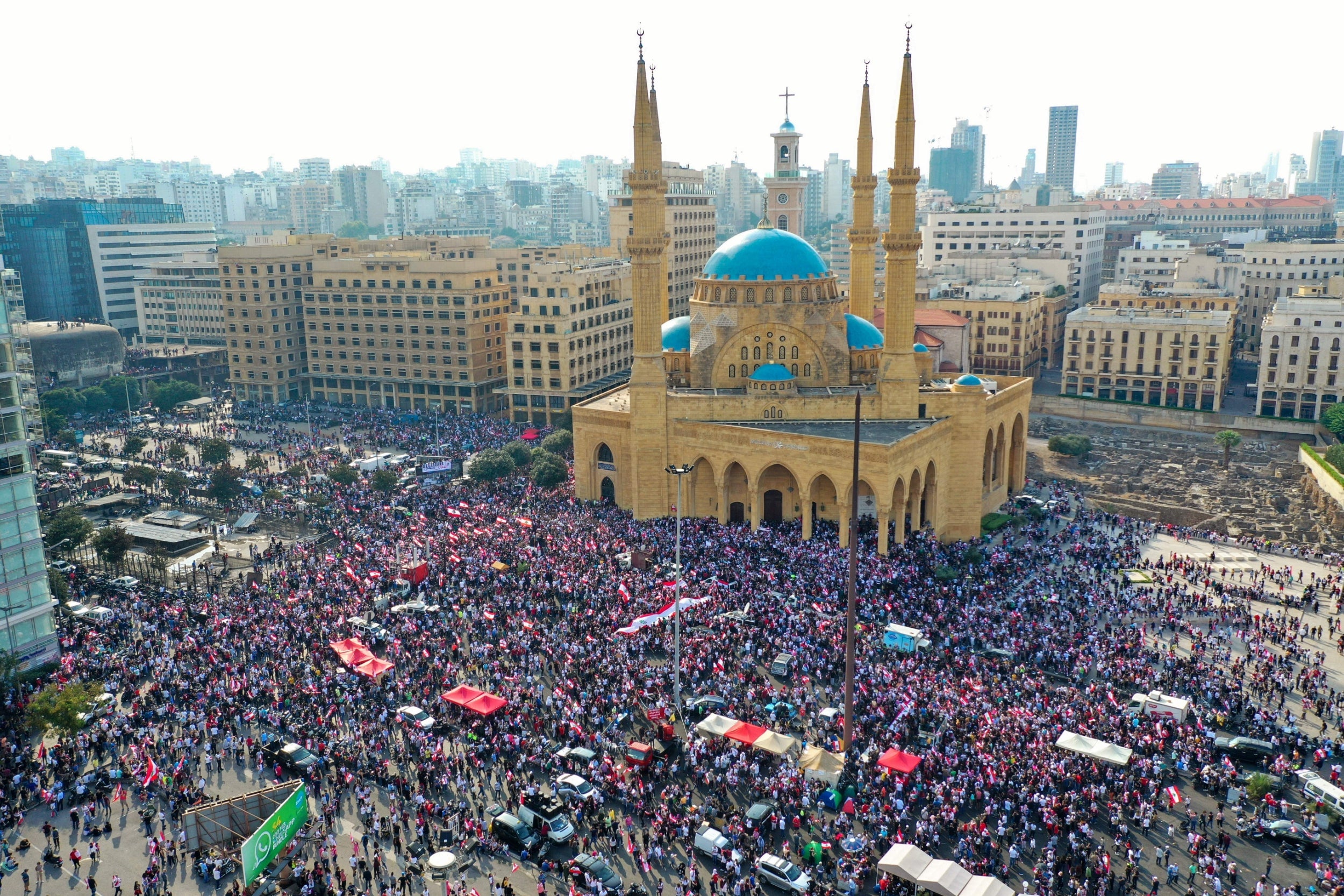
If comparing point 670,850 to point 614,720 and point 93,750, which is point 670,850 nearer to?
point 614,720

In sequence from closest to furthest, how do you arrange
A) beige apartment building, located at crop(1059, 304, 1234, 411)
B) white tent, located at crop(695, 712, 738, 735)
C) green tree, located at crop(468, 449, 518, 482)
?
white tent, located at crop(695, 712, 738, 735), green tree, located at crop(468, 449, 518, 482), beige apartment building, located at crop(1059, 304, 1234, 411)

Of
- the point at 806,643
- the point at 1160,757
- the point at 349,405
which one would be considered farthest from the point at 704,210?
the point at 1160,757

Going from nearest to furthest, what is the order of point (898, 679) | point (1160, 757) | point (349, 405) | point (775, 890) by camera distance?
point (775, 890)
point (1160, 757)
point (898, 679)
point (349, 405)

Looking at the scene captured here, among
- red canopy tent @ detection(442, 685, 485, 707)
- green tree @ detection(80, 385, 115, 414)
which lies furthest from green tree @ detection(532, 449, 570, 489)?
green tree @ detection(80, 385, 115, 414)

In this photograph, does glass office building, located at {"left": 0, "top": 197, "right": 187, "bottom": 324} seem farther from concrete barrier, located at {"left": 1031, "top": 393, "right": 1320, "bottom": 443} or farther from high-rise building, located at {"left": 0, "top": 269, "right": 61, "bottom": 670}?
concrete barrier, located at {"left": 1031, "top": 393, "right": 1320, "bottom": 443}

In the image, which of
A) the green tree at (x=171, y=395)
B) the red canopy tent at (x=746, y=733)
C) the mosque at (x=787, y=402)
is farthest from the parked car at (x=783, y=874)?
the green tree at (x=171, y=395)

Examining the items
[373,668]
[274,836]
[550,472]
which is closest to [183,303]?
[550,472]

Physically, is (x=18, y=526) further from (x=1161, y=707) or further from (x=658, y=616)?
(x=1161, y=707)

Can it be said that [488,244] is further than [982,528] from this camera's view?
Yes
